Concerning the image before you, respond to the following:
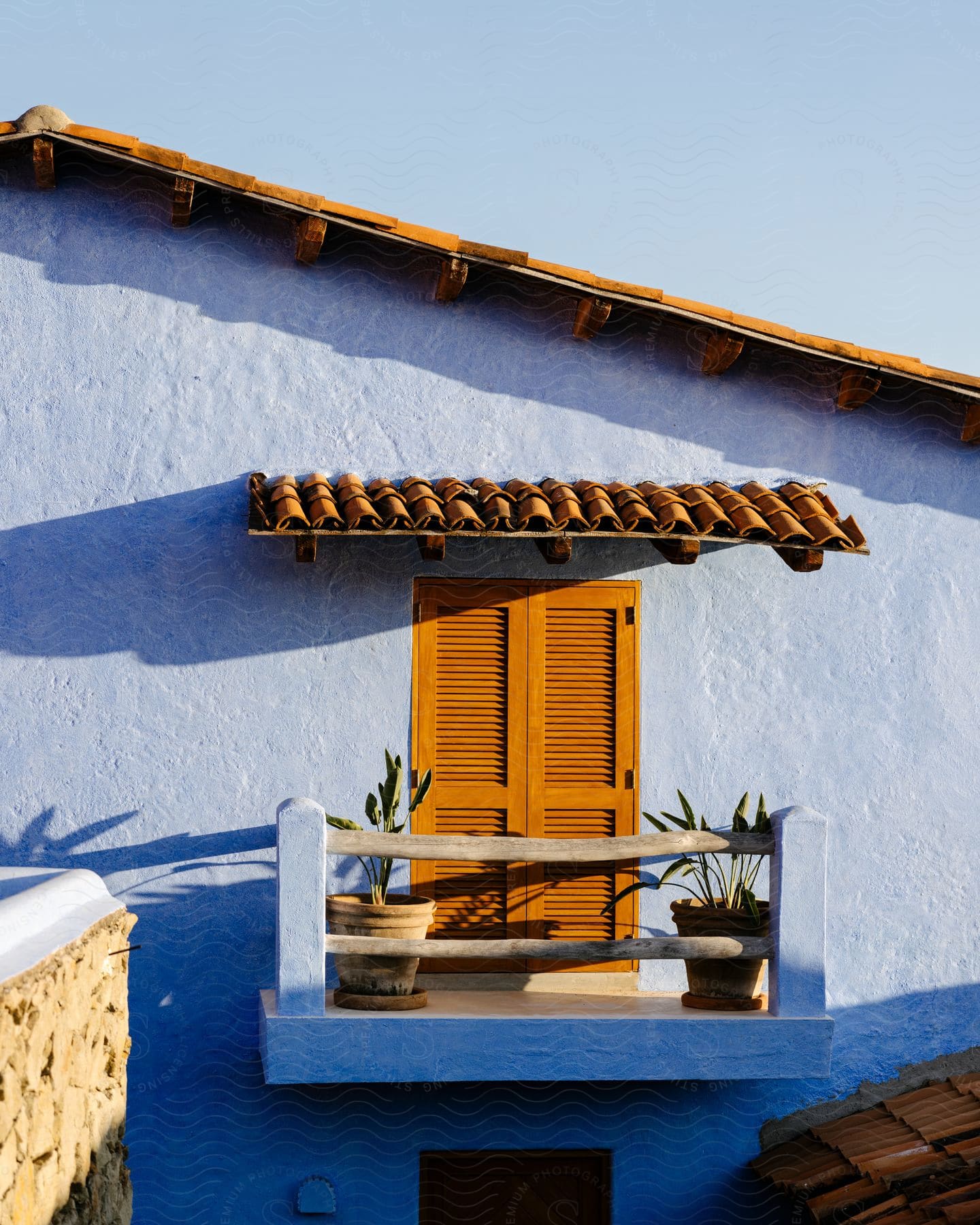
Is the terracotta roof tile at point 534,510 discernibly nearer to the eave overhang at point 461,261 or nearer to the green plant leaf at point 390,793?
the eave overhang at point 461,261

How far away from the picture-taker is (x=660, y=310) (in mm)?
7727

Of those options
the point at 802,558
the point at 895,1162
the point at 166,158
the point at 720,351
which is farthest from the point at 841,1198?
the point at 166,158

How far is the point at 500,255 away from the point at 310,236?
40.2 inches

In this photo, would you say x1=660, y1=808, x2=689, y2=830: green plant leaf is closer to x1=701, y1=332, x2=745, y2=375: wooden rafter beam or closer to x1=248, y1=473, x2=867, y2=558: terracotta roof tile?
x1=248, y1=473, x2=867, y2=558: terracotta roof tile

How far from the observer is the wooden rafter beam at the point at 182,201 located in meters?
7.47

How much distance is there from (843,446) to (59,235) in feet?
15.0

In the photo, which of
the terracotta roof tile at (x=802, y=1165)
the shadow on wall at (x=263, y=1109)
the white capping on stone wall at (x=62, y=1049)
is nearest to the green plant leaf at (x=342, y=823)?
the shadow on wall at (x=263, y=1109)

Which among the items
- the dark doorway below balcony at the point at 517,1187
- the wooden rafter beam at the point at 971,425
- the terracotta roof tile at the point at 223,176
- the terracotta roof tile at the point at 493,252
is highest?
the terracotta roof tile at the point at 223,176

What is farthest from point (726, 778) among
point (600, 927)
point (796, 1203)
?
point (796, 1203)

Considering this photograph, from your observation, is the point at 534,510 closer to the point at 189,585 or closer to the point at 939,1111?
the point at 189,585

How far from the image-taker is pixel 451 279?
764 cm

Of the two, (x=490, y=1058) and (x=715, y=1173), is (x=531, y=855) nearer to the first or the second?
(x=490, y=1058)

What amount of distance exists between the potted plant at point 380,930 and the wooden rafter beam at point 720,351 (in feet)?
9.51

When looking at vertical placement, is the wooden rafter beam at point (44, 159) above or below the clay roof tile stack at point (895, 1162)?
above
